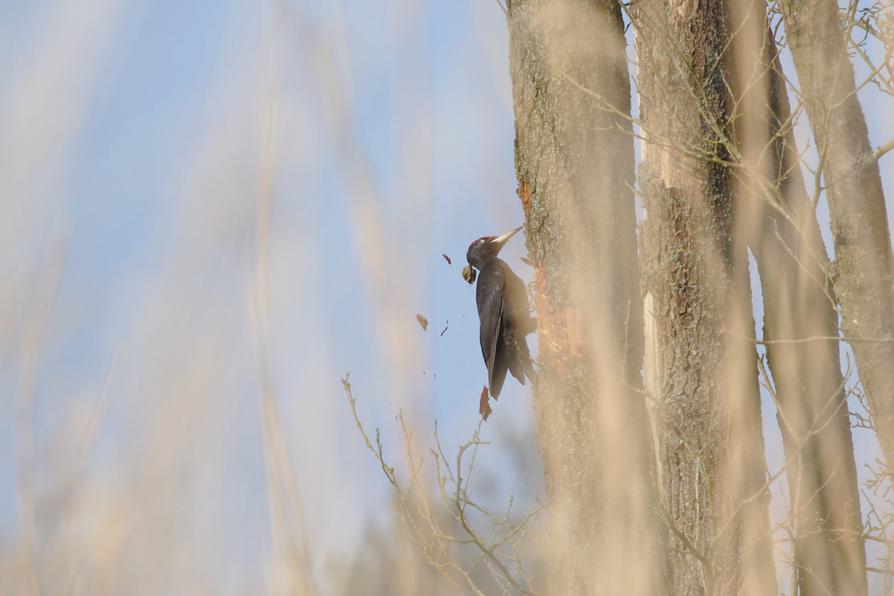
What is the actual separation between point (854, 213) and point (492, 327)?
2.18 m

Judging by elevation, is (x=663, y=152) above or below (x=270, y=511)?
above

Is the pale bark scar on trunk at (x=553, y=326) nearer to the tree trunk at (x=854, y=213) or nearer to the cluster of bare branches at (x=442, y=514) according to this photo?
the cluster of bare branches at (x=442, y=514)

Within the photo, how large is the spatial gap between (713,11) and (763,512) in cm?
295

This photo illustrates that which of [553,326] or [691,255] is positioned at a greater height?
[691,255]

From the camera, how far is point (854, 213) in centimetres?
515

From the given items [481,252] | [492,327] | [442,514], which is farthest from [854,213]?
[442,514]

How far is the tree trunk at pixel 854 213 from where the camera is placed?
505 cm

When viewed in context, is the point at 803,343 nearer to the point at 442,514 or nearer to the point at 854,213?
the point at 854,213

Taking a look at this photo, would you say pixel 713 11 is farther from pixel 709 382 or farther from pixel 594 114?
pixel 594 114

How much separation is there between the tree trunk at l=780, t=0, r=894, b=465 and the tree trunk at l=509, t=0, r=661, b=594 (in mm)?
2204

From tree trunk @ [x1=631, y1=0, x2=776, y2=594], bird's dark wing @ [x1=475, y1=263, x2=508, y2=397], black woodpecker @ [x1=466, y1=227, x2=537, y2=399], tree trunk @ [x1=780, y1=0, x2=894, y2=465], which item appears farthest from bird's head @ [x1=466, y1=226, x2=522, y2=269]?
tree trunk @ [x1=780, y1=0, x2=894, y2=465]

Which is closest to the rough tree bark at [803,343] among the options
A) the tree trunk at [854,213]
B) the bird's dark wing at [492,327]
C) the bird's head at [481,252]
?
the tree trunk at [854,213]

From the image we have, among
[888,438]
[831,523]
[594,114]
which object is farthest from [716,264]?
[594,114]

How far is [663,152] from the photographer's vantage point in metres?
5.77
